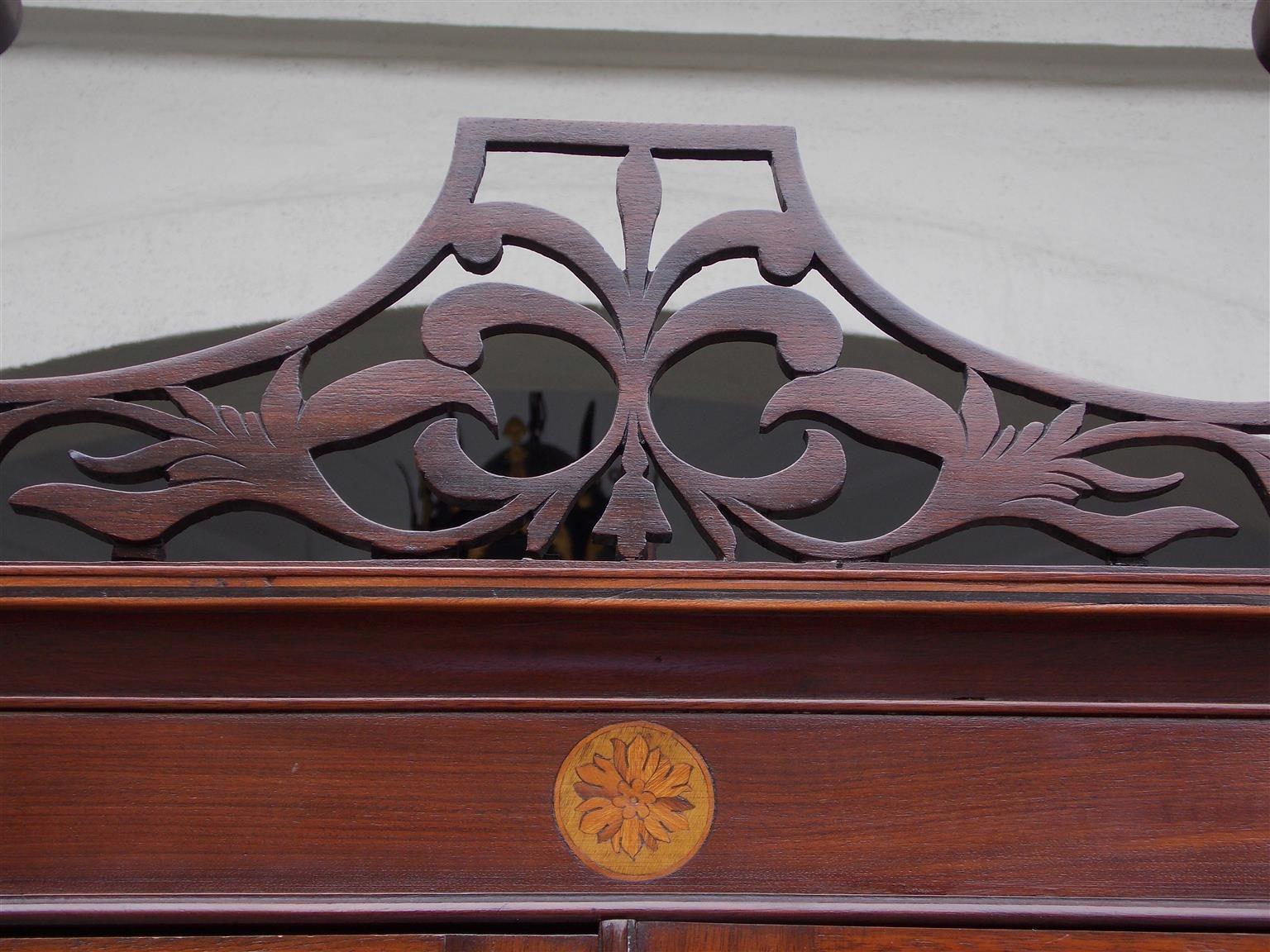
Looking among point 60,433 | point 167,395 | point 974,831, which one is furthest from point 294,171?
point 974,831

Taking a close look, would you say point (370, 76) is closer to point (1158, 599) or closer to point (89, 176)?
point (89, 176)

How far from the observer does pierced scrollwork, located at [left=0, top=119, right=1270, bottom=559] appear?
2.80 ft

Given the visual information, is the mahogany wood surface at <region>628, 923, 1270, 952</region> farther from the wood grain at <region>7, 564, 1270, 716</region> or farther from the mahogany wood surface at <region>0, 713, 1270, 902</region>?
the wood grain at <region>7, 564, 1270, 716</region>

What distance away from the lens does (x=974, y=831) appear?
0.83 metres

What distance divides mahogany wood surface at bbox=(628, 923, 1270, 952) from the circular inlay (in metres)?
0.04

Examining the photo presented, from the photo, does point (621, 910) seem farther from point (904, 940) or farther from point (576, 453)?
point (576, 453)

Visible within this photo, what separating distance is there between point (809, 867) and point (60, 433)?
44.8 inches

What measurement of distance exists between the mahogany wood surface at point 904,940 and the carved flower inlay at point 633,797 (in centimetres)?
6

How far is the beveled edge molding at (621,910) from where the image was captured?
80 cm

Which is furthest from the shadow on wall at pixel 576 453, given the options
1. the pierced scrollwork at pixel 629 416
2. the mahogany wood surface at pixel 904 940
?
the mahogany wood surface at pixel 904 940

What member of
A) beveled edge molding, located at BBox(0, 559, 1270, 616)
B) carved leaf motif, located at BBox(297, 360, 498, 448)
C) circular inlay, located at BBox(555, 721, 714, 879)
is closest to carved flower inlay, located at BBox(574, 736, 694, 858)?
circular inlay, located at BBox(555, 721, 714, 879)

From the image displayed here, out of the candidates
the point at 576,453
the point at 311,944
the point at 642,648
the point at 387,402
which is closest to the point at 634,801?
the point at 642,648

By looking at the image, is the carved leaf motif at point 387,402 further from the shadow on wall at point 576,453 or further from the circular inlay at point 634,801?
the shadow on wall at point 576,453

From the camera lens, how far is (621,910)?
31.6 inches
